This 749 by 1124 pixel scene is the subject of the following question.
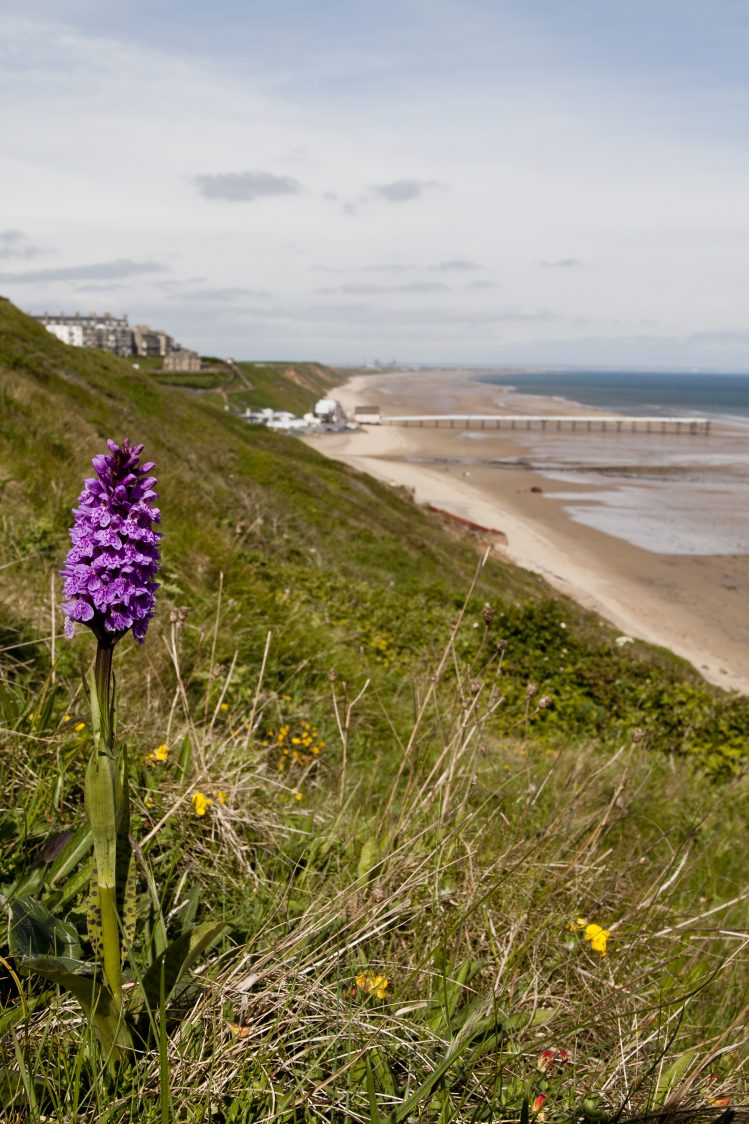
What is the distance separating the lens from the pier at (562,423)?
95.9 meters

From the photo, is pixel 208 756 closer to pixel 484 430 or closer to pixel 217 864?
pixel 217 864

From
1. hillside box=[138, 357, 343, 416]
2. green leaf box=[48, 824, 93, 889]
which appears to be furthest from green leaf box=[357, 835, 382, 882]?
hillside box=[138, 357, 343, 416]

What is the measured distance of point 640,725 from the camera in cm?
950

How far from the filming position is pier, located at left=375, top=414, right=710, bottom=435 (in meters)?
95.9

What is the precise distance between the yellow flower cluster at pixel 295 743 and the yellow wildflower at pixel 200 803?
145 cm

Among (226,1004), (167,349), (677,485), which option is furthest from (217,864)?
(167,349)

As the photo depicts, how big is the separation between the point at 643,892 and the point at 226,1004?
1939 mm

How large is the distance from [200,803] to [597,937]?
1.44 m

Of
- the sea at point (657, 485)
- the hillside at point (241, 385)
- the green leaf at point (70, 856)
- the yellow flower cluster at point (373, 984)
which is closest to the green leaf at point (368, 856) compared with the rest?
the yellow flower cluster at point (373, 984)

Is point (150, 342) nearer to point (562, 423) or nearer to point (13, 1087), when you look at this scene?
point (562, 423)

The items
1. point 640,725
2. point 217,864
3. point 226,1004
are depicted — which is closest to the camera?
point 226,1004

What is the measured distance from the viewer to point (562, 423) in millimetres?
103688

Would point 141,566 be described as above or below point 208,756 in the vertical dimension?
→ above

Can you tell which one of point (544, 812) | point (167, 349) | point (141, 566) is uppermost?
point (167, 349)
